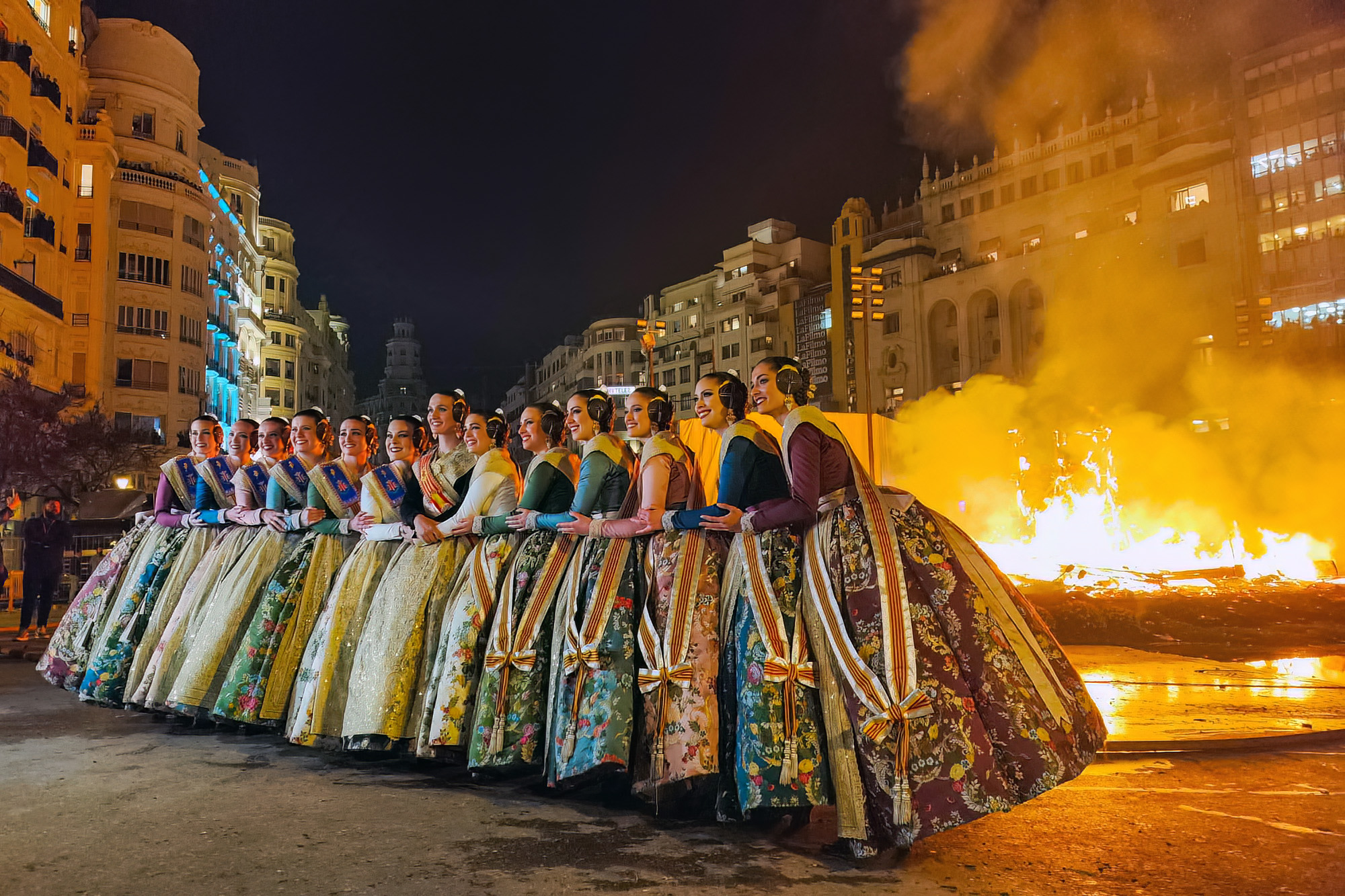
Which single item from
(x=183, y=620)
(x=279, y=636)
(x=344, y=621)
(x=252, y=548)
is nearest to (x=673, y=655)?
(x=344, y=621)

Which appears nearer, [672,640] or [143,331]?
[672,640]

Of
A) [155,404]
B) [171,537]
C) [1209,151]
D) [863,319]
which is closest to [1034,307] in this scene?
[1209,151]

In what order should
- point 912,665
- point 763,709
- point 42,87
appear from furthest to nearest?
point 42,87, point 763,709, point 912,665

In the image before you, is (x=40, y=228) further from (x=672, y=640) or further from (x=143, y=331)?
(x=672, y=640)

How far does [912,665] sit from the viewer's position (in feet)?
11.8

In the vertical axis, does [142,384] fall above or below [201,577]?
above

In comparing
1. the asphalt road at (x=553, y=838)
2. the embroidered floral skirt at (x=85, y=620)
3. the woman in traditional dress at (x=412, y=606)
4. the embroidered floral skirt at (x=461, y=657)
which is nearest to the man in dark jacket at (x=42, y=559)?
the embroidered floral skirt at (x=85, y=620)

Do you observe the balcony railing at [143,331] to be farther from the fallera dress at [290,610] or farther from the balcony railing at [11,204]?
the fallera dress at [290,610]

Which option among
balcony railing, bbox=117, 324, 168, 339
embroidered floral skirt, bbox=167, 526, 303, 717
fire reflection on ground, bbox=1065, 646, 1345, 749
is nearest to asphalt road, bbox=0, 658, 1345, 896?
fire reflection on ground, bbox=1065, 646, 1345, 749

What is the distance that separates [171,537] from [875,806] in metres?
6.16

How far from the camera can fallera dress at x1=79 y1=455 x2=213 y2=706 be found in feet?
22.1

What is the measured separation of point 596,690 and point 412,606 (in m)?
1.48

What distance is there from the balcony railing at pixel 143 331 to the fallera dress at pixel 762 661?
37.1 meters

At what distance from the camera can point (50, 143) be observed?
2867 centimetres
